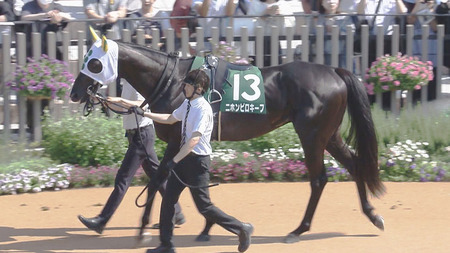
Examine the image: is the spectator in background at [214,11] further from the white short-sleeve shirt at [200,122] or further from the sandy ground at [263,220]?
the white short-sleeve shirt at [200,122]

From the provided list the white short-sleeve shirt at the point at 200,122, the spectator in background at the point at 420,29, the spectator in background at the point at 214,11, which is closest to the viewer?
the white short-sleeve shirt at the point at 200,122

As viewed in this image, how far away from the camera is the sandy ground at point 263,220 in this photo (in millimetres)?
7180

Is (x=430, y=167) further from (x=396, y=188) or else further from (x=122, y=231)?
(x=122, y=231)

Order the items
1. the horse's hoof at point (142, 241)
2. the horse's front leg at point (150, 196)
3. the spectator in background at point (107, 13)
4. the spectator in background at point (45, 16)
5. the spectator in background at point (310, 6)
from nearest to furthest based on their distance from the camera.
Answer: the horse's front leg at point (150, 196), the horse's hoof at point (142, 241), the spectator in background at point (45, 16), the spectator in background at point (107, 13), the spectator in background at point (310, 6)

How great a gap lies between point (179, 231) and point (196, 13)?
4.75m

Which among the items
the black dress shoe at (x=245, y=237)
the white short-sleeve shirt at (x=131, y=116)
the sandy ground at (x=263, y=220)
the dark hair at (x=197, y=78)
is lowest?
the sandy ground at (x=263, y=220)

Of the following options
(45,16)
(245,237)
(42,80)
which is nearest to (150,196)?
(245,237)

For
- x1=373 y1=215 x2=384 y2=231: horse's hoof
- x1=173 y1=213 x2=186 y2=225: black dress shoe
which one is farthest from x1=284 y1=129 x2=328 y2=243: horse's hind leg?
x1=173 y1=213 x2=186 y2=225: black dress shoe

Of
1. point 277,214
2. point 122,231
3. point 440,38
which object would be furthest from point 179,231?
point 440,38

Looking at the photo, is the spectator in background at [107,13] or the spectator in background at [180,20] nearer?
the spectator in background at [107,13]

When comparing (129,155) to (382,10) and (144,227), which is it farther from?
(382,10)

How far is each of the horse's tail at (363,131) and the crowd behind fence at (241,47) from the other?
10.2 feet

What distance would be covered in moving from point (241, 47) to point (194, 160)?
4.52 metres

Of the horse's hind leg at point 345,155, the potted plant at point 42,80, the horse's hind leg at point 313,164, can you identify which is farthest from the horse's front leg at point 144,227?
the potted plant at point 42,80
